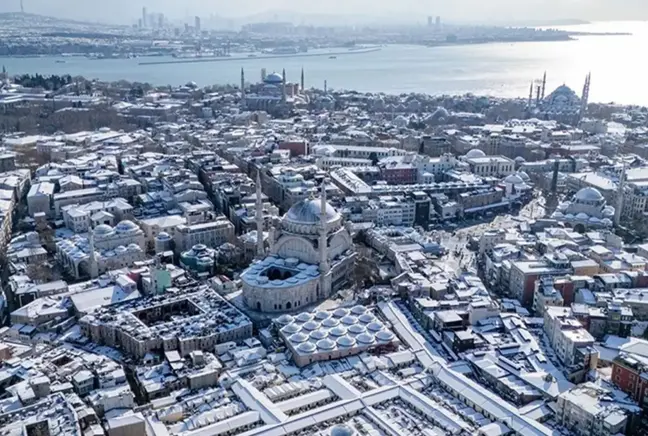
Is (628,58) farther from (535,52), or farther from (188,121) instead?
(188,121)

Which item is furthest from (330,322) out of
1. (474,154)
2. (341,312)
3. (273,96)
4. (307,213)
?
(273,96)

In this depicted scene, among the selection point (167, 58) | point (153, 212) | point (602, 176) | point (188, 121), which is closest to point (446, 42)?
point (167, 58)

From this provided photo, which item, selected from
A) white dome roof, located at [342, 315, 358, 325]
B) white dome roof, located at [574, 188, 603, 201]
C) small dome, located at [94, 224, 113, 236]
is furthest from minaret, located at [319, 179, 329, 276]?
white dome roof, located at [574, 188, 603, 201]

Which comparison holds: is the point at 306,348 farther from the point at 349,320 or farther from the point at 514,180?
the point at 514,180

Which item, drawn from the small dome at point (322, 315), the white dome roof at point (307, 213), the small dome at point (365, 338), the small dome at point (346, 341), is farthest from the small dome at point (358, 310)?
the white dome roof at point (307, 213)

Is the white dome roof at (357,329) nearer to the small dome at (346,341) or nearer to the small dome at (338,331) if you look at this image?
the small dome at (338,331)

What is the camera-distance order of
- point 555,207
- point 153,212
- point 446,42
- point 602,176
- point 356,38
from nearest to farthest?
point 153,212, point 555,207, point 602,176, point 446,42, point 356,38
